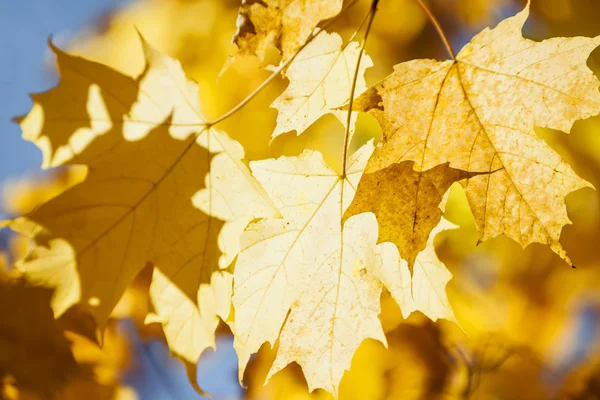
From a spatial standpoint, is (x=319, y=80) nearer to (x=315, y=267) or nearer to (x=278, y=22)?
(x=278, y=22)

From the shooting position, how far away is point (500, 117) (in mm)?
826

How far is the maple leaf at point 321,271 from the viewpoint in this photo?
0.89 m

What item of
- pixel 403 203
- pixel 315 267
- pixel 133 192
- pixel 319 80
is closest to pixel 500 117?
pixel 403 203

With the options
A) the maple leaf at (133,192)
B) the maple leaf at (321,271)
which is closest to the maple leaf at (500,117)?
the maple leaf at (321,271)

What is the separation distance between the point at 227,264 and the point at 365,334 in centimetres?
34

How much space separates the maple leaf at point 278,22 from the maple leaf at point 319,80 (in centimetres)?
12

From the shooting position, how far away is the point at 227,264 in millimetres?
800

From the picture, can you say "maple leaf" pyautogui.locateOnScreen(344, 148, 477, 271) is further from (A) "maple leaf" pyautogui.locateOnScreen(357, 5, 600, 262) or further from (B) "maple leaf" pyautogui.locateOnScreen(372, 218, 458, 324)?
(B) "maple leaf" pyautogui.locateOnScreen(372, 218, 458, 324)

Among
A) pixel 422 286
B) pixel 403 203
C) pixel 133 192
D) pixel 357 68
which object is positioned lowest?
pixel 422 286

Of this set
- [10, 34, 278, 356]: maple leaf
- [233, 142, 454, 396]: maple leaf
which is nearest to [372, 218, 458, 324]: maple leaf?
[233, 142, 454, 396]: maple leaf

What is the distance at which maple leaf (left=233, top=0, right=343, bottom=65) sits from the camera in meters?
0.76

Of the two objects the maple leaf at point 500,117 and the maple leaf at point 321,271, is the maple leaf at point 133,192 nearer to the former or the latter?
the maple leaf at point 321,271

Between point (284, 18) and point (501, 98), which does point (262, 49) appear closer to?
point (284, 18)

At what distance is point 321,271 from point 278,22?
0.50m
